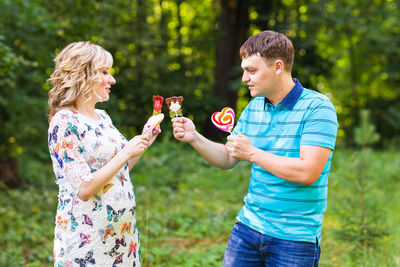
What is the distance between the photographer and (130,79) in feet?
33.6

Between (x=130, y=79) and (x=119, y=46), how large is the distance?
156 cm

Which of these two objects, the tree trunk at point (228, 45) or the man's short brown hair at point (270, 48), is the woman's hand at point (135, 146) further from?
the tree trunk at point (228, 45)

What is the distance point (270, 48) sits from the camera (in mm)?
1883

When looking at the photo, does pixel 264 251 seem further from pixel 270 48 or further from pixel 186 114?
pixel 186 114

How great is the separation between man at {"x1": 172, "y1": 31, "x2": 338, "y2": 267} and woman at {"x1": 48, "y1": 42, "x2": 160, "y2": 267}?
0.61 m

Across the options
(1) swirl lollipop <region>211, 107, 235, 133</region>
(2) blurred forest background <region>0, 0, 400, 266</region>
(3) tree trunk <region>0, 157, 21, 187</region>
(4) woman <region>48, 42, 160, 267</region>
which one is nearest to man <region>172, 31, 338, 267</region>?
(1) swirl lollipop <region>211, 107, 235, 133</region>

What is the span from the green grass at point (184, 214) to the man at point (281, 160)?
150 centimetres

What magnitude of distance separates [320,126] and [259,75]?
1.31 feet

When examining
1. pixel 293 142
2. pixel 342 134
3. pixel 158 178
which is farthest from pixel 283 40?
pixel 342 134

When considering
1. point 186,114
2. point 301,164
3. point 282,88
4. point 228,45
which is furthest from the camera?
point 228,45

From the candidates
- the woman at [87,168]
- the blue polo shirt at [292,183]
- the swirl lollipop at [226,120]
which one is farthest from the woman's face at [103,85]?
the blue polo shirt at [292,183]

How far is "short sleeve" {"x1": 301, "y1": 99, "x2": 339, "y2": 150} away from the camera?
1738 mm

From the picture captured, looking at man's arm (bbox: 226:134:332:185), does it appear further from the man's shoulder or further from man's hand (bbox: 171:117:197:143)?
man's hand (bbox: 171:117:197:143)

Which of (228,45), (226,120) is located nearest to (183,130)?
(226,120)
